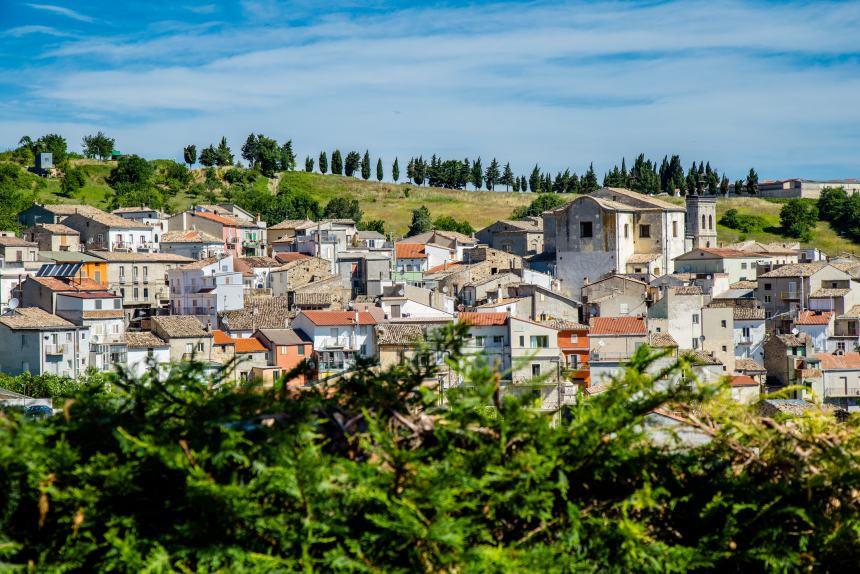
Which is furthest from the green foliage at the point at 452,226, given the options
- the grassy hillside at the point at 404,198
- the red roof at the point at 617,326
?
the red roof at the point at 617,326

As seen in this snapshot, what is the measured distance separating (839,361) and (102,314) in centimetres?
2568

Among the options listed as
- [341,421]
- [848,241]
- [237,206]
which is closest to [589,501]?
[341,421]

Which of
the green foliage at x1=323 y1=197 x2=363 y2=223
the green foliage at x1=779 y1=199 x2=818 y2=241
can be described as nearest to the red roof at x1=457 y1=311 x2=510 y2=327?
the green foliage at x1=323 y1=197 x2=363 y2=223

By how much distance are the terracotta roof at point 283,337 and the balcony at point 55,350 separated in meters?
6.65

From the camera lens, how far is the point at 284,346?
39.8m

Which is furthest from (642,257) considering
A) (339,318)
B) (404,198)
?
(404,198)

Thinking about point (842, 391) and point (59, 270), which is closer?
point (842, 391)

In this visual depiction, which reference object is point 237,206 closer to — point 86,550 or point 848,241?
point 848,241

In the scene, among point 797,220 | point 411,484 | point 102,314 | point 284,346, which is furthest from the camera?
point 797,220

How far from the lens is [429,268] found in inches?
2461

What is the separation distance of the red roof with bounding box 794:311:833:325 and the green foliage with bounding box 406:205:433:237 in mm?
37812

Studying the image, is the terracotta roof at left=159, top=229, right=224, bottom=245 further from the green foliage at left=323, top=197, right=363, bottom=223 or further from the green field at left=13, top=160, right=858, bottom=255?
the green foliage at left=323, top=197, right=363, bottom=223

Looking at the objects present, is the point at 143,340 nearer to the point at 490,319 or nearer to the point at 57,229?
the point at 490,319

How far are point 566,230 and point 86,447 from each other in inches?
2066
